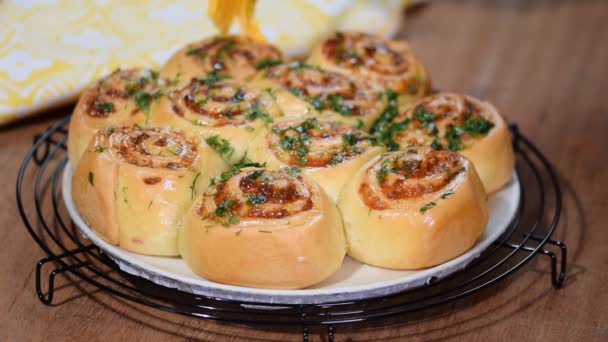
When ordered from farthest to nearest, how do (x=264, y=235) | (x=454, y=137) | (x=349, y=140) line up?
1. (x=454, y=137)
2. (x=349, y=140)
3. (x=264, y=235)

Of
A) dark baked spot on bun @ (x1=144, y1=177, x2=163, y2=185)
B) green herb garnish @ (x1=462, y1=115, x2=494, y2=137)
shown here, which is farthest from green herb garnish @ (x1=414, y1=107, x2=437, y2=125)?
dark baked spot on bun @ (x1=144, y1=177, x2=163, y2=185)

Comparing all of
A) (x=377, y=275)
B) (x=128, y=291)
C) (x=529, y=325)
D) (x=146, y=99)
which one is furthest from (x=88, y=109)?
(x=529, y=325)

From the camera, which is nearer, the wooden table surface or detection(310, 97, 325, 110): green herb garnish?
the wooden table surface

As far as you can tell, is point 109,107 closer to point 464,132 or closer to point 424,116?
point 424,116

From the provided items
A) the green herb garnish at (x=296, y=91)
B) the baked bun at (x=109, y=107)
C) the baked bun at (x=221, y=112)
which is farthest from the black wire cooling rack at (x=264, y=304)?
the green herb garnish at (x=296, y=91)

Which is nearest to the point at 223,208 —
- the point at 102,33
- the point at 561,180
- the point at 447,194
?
the point at 447,194

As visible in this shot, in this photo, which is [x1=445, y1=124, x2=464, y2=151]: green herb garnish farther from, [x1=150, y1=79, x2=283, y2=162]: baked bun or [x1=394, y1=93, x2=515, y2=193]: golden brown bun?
[x1=150, y1=79, x2=283, y2=162]: baked bun
